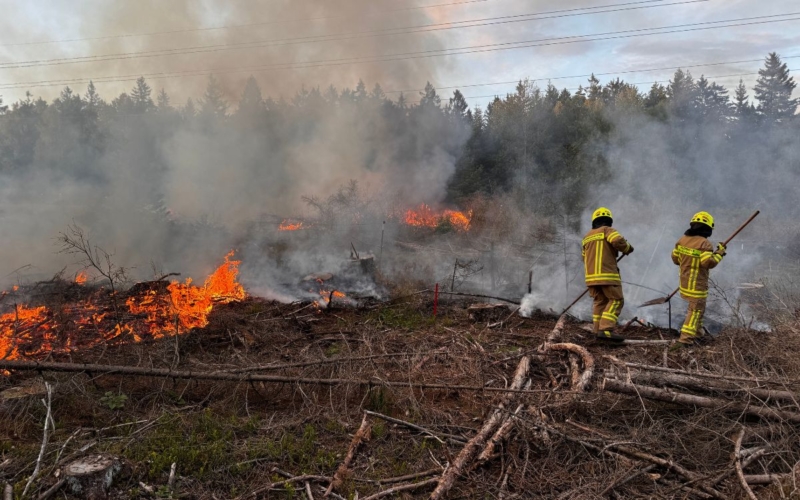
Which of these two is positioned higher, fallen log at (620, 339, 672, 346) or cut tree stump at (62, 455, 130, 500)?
cut tree stump at (62, 455, 130, 500)

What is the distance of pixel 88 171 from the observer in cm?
1788

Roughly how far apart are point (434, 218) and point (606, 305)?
13.4m

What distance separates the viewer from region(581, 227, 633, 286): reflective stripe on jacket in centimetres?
620

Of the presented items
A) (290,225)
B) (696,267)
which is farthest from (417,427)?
(290,225)

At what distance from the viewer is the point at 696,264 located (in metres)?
5.79

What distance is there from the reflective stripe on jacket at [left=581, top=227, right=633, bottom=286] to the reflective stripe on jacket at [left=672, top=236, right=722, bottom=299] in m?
0.70

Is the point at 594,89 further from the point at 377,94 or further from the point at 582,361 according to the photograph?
the point at 582,361

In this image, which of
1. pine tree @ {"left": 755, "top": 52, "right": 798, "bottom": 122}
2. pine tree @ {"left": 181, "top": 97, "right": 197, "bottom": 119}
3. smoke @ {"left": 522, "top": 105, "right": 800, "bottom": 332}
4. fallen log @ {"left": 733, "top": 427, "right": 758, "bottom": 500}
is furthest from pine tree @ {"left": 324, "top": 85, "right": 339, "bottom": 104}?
pine tree @ {"left": 755, "top": 52, "right": 798, "bottom": 122}

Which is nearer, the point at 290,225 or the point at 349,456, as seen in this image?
the point at 349,456

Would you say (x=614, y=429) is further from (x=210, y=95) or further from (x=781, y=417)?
(x=210, y=95)

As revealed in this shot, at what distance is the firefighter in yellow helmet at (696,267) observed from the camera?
564 cm

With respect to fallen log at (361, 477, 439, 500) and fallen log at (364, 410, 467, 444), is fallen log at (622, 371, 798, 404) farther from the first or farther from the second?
fallen log at (361, 477, 439, 500)

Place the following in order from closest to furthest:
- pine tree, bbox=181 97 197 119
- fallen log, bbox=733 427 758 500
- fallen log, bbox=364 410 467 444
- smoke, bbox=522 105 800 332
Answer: fallen log, bbox=733 427 758 500
fallen log, bbox=364 410 467 444
smoke, bbox=522 105 800 332
pine tree, bbox=181 97 197 119

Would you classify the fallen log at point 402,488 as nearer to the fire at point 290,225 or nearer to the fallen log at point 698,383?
the fallen log at point 698,383
